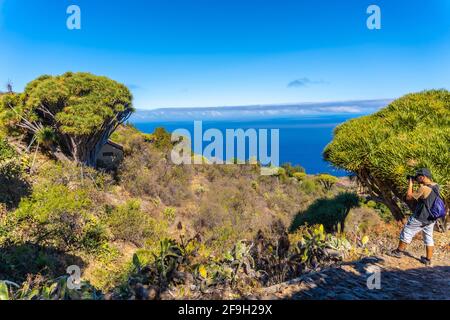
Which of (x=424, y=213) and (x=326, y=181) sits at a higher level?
(x=424, y=213)

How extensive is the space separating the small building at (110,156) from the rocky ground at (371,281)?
580 inches

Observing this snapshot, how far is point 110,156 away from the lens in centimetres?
1795

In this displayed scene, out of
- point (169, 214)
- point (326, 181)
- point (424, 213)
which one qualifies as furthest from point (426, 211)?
point (326, 181)

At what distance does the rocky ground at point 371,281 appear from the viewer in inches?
151

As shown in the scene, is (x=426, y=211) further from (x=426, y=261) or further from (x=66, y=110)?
(x=66, y=110)

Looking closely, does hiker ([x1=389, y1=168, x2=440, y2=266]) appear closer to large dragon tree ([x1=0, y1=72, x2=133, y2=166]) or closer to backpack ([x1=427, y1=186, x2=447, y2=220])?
backpack ([x1=427, y1=186, x2=447, y2=220])

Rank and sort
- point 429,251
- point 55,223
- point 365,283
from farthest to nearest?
point 55,223
point 429,251
point 365,283

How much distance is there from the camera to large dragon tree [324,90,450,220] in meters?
6.44

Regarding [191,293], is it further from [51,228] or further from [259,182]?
[259,182]

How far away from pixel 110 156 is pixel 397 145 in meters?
15.3

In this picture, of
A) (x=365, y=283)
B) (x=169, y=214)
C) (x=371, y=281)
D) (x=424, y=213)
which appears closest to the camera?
(x=371, y=281)

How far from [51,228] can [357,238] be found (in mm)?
8843

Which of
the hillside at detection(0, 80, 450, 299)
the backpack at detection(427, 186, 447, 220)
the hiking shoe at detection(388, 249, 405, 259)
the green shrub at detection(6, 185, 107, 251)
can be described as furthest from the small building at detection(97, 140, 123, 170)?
the backpack at detection(427, 186, 447, 220)
